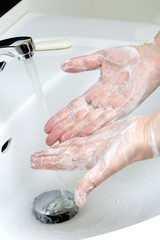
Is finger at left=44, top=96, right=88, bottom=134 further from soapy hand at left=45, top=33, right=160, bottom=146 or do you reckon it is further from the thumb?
the thumb

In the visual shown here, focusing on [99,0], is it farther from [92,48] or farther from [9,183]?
[9,183]

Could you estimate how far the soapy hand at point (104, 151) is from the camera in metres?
0.56

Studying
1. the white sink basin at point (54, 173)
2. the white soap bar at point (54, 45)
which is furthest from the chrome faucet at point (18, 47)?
the white soap bar at point (54, 45)

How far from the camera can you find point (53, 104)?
32.6 inches

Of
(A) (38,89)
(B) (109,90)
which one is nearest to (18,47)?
(A) (38,89)

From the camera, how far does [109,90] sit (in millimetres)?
771

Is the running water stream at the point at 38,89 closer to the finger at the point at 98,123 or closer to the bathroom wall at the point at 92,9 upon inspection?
the finger at the point at 98,123

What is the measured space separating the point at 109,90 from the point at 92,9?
670 millimetres

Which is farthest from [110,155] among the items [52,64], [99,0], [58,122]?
[99,0]

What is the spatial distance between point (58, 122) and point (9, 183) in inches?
5.3

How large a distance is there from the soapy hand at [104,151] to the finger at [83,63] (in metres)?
0.14

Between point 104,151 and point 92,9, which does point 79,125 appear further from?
point 92,9

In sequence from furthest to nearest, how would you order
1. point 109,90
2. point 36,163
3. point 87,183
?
point 109,90 < point 36,163 < point 87,183

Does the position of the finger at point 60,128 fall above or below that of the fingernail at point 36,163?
above
